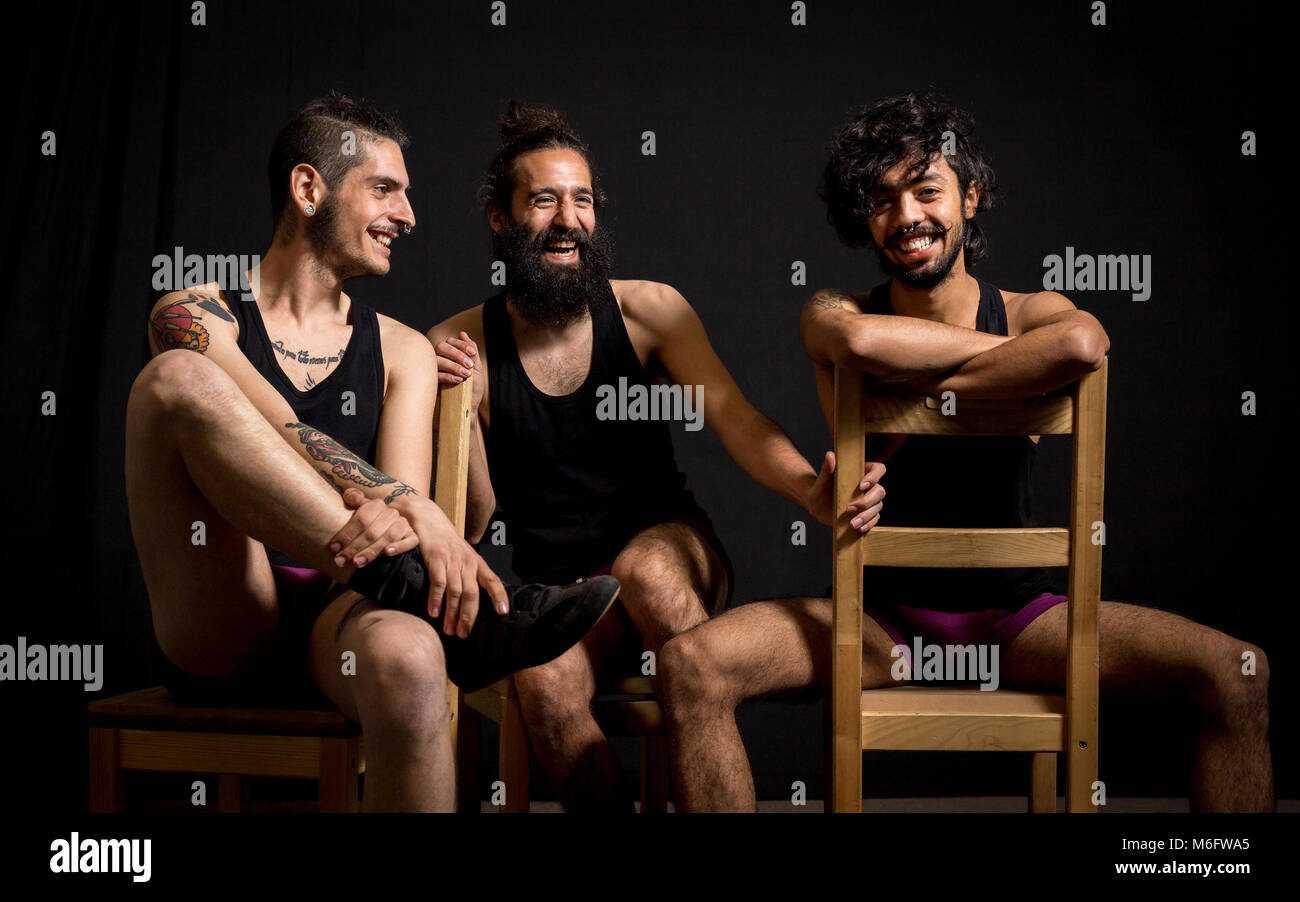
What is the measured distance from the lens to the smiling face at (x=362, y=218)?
6.79 feet

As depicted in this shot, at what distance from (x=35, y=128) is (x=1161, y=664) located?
283 cm

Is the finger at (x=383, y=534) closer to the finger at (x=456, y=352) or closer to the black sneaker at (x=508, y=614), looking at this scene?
the black sneaker at (x=508, y=614)

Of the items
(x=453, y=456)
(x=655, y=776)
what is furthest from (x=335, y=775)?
(x=655, y=776)

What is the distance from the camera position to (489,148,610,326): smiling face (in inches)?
93.7

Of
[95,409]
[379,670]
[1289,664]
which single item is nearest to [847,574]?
[379,670]

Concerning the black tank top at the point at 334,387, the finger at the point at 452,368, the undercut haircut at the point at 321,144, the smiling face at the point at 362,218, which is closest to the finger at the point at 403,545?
the black tank top at the point at 334,387

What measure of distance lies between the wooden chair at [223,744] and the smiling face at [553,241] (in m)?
0.99

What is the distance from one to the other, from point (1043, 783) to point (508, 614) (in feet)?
3.73

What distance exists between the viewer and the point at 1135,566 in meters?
3.09

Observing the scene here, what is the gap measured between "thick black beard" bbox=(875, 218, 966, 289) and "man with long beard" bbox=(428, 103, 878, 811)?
377mm

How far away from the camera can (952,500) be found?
2168 millimetres

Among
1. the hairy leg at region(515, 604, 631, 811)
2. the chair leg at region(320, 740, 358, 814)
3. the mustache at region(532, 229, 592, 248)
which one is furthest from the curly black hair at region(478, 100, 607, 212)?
the chair leg at region(320, 740, 358, 814)

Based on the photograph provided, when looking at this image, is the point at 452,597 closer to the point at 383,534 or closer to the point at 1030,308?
the point at 383,534
